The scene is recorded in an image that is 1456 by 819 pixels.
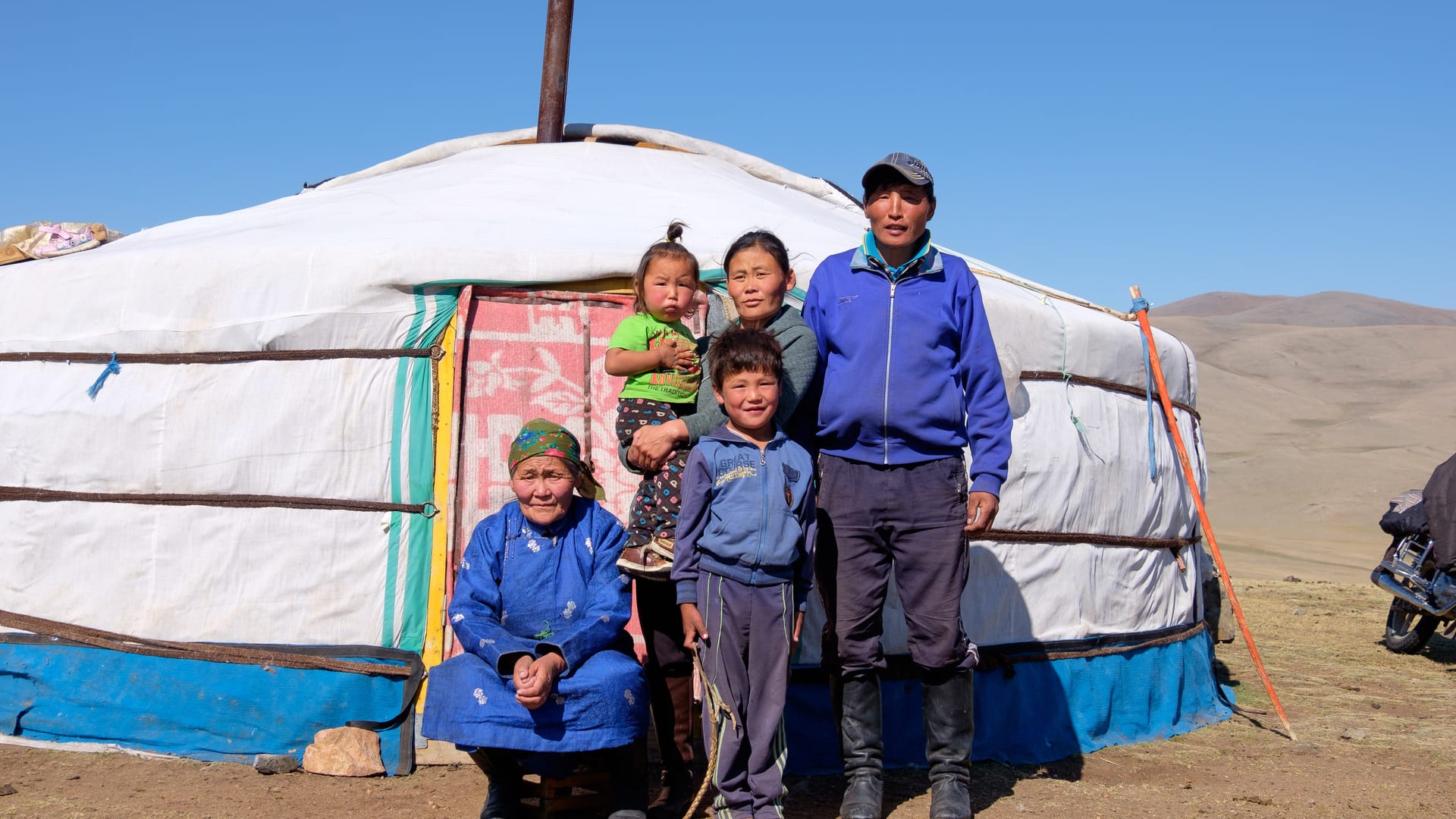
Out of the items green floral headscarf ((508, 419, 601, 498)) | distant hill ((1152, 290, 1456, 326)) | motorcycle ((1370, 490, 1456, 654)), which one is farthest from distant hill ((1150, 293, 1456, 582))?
distant hill ((1152, 290, 1456, 326))

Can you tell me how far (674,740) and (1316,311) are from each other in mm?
75378

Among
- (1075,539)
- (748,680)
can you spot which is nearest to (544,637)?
(748,680)

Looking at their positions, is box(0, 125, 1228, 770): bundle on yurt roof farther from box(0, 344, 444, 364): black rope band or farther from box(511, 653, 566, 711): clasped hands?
box(511, 653, 566, 711): clasped hands

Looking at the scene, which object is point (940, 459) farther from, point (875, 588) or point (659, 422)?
point (659, 422)

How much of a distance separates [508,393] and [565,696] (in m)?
1.19

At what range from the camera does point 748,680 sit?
2.52 metres

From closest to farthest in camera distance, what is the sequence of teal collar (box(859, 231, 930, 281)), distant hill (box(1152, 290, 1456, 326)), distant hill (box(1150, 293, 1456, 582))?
teal collar (box(859, 231, 930, 281)) → distant hill (box(1150, 293, 1456, 582)) → distant hill (box(1152, 290, 1456, 326))

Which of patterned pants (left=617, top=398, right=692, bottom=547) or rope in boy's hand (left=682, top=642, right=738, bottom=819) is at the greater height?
patterned pants (left=617, top=398, right=692, bottom=547)

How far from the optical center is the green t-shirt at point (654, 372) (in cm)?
271

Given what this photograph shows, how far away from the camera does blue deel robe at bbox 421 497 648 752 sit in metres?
2.48

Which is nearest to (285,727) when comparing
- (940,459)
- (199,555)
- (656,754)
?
(199,555)

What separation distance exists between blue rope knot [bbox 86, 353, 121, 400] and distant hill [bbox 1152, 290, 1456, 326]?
2468 inches

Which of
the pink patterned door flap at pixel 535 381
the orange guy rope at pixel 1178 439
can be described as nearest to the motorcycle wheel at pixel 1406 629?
the orange guy rope at pixel 1178 439

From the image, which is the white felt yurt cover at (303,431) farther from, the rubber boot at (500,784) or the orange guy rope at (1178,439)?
the rubber boot at (500,784)
